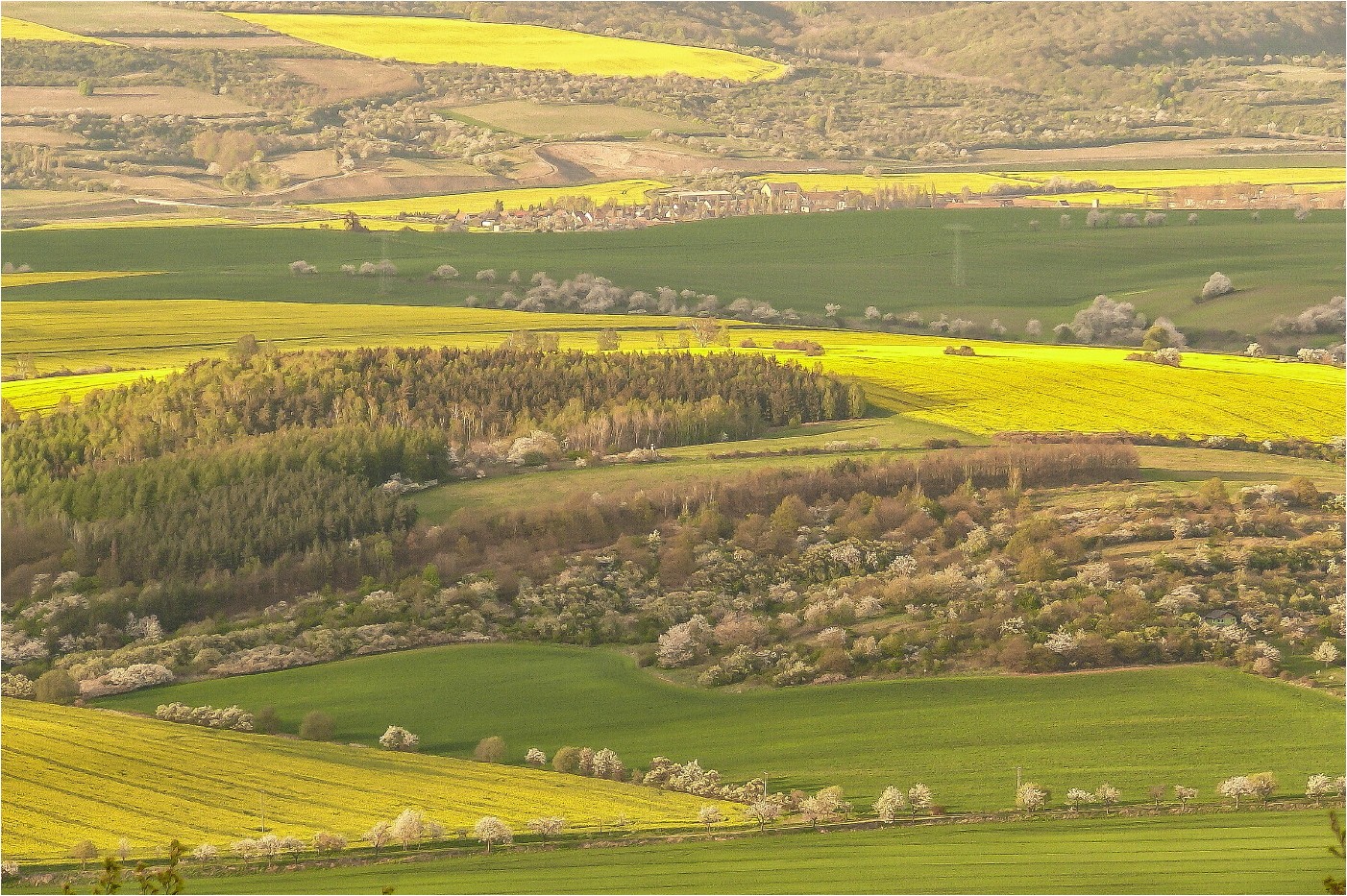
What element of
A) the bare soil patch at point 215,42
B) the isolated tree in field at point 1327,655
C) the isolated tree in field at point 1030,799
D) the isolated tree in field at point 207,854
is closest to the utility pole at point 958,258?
the isolated tree in field at point 1327,655

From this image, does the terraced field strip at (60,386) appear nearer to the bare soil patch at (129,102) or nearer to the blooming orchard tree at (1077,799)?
the blooming orchard tree at (1077,799)

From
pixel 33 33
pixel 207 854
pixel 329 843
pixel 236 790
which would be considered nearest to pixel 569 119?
pixel 33 33

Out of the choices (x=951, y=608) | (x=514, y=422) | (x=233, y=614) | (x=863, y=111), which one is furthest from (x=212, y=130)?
(x=951, y=608)

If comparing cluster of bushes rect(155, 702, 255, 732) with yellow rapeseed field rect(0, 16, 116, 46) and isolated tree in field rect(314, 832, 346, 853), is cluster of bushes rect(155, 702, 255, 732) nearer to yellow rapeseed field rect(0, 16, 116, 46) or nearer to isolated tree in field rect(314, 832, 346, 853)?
isolated tree in field rect(314, 832, 346, 853)

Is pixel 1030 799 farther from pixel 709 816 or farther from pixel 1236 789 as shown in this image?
pixel 709 816

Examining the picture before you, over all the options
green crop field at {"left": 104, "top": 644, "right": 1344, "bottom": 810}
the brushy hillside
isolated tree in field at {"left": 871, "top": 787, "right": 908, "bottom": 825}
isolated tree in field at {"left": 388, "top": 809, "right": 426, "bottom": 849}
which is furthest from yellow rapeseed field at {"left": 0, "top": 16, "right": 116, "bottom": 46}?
isolated tree in field at {"left": 871, "top": 787, "right": 908, "bottom": 825}

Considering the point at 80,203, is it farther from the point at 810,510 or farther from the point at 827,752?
the point at 827,752
